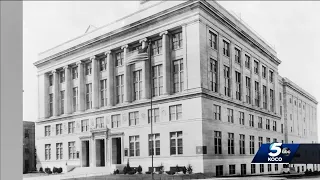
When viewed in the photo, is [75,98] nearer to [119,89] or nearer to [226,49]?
[119,89]

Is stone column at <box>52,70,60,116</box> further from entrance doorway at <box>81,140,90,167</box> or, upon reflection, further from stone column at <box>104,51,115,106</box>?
stone column at <box>104,51,115,106</box>

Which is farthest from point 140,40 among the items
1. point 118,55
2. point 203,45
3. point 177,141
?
point 177,141

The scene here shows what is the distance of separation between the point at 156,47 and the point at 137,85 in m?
1.35

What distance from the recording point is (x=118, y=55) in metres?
11.6

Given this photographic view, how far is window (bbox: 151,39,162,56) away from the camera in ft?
36.4

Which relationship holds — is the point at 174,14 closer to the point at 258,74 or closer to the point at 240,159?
the point at 258,74

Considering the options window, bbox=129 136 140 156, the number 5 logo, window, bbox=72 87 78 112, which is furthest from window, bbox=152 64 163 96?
the number 5 logo

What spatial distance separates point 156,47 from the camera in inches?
437

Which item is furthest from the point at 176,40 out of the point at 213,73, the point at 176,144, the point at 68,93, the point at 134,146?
the point at 68,93

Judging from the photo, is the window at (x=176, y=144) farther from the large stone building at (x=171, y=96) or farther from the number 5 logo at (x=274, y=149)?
the number 5 logo at (x=274, y=149)

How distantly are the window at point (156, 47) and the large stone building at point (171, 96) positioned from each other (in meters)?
0.03

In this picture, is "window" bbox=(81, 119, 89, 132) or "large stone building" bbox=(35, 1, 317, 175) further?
"window" bbox=(81, 119, 89, 132)

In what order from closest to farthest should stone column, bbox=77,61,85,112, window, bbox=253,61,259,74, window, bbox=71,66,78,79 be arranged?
window, bbox=253,61,259,74 → stone column, bbox=77,61,85,112 → window, bbox=71,66,78,79

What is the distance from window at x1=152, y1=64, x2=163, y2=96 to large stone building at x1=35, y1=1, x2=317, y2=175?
0.10ft
